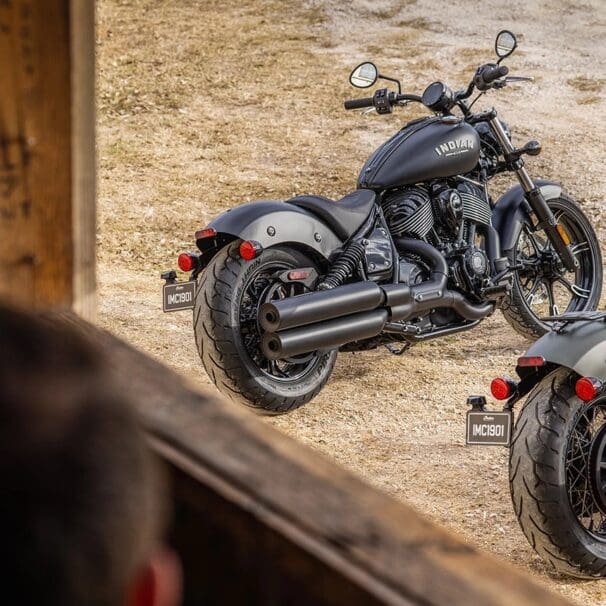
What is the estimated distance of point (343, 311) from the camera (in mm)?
4418

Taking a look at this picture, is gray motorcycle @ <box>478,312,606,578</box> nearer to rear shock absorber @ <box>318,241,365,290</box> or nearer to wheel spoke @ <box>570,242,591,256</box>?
rear shock absorber @ <box>318,241,365,290</box>

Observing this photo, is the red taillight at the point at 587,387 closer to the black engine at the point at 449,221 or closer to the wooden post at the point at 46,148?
the black engine at the point at 449,221

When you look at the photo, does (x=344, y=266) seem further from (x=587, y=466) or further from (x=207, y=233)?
(x=587, y=466)

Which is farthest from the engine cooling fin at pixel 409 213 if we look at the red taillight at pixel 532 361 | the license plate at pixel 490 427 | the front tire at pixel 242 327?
the red taillight at pixel 532 361

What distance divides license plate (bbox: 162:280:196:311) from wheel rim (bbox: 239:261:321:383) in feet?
1.19

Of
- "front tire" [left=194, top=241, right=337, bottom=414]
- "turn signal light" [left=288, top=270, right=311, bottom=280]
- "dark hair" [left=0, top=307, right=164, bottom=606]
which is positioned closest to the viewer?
"dark hair" [left=0, top=307, right=164, bottom=606]

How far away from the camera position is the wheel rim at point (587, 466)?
3.43m

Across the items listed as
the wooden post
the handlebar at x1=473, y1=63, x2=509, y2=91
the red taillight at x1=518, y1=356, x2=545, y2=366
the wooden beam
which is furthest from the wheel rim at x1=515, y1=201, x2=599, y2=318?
the wooden beam

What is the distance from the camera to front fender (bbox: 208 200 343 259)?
4.36m

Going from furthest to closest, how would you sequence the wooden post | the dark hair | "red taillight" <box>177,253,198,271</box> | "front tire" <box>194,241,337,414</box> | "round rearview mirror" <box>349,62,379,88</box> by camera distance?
"round rearview mirror" <box>349,62,379,88</box> < "red taillight" <box>177,253,198,271</box> < "front tire" <box>194,241,337,414</box> < the wooden post < the dark hair

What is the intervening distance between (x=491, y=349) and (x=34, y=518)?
215 inches

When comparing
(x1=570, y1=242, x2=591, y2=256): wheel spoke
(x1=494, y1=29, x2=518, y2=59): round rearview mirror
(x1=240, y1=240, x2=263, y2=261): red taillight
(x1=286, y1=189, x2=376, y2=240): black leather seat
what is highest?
(x1=494, y1=29, x2=518, y2=59): round rearview mirror

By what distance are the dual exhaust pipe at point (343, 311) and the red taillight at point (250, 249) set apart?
196 mm

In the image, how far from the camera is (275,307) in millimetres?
4227
